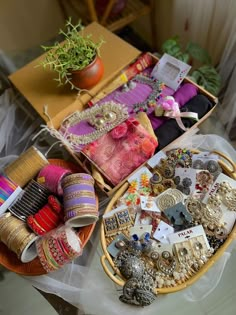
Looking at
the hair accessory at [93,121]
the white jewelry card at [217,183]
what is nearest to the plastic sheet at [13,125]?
the hair accessory at [93,121]

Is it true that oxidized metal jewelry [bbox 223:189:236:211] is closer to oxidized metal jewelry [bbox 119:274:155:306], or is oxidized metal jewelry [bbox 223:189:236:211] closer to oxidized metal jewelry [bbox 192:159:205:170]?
oxidized metal jewelry [bbox 192:159:205:170]

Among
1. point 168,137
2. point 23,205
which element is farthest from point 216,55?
point 23,205

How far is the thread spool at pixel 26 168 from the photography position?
3.11ft

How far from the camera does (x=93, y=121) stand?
1.03m

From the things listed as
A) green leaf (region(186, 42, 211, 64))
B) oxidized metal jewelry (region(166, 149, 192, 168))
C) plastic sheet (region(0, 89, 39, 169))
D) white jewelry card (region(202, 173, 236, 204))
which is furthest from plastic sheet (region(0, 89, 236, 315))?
plastic sheet (region(0, 89, 39, 169))

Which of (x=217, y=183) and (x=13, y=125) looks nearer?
(x=217, y=183)

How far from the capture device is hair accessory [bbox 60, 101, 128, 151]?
3.31 ft

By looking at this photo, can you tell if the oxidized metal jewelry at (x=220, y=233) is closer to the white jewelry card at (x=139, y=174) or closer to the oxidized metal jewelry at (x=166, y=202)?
the oxidized metal jewelry at (x=166, y=202)

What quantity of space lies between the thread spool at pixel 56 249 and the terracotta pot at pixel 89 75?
48cm

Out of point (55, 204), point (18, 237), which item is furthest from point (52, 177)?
point (18, 237)

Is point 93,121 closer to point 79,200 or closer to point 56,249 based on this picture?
point 79,200

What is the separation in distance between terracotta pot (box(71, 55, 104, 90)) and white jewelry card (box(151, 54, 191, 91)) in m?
0.19

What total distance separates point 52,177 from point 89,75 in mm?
354

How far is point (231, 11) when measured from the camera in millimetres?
1067
